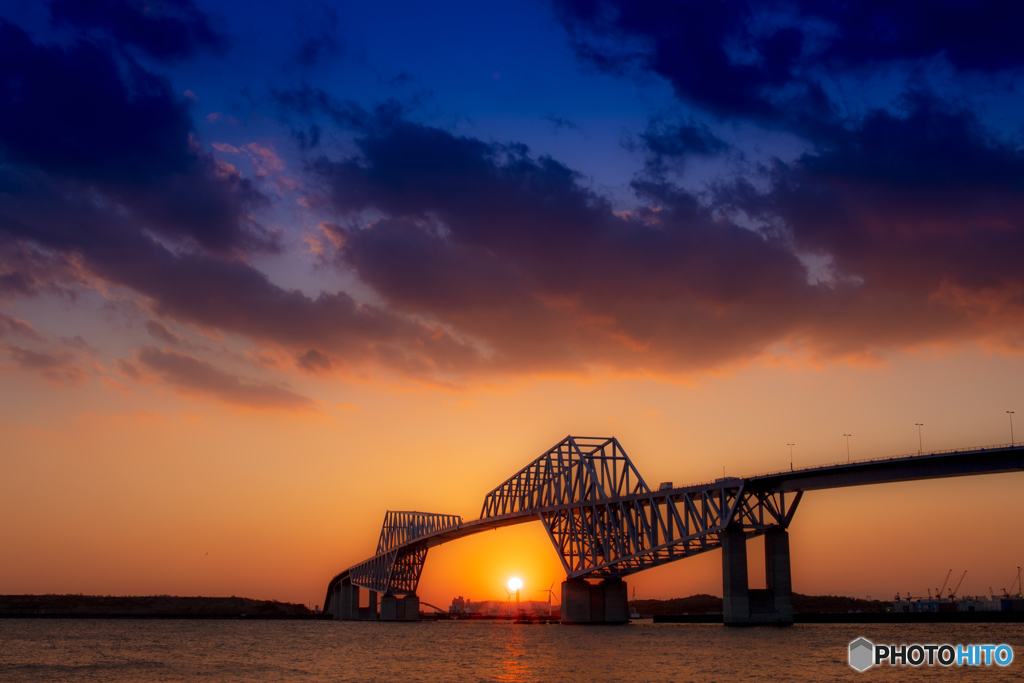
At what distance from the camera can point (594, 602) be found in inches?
4697


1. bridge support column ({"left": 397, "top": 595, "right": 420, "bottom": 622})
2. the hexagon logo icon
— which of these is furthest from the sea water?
bridge support column ({"left": 397, "top": 595, "right": 420, "bottom": 622})

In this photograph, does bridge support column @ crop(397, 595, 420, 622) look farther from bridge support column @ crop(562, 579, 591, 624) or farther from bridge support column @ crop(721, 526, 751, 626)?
bridge support column @ crop(721, 526, 751, 626)

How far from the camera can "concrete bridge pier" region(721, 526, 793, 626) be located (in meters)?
85.0

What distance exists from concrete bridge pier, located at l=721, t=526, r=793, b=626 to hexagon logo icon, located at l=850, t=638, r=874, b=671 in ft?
45.4

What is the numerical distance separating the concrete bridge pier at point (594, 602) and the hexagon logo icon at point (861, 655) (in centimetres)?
4861

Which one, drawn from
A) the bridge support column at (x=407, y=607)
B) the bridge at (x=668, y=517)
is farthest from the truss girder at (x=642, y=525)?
the bridge support column at (x=407, y=607)

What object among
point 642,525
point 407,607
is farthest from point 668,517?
point 407,607

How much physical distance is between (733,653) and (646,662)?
6848mm

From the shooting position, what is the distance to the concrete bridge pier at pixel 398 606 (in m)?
188

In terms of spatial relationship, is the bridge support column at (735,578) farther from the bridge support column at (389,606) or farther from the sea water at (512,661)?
the bridge support column at (389,606)

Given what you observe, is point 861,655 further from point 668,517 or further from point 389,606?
point 389,606

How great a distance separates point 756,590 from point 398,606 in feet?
384

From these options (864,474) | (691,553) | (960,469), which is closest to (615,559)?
(691,553)

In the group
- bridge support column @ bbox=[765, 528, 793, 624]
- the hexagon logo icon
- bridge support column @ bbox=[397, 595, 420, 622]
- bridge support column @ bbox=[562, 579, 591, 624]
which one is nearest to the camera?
the hexagon logo icon
